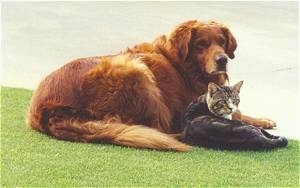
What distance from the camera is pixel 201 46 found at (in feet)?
23.1

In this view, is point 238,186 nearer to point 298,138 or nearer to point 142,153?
point 142,153

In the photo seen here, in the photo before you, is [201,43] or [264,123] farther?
[264,123]

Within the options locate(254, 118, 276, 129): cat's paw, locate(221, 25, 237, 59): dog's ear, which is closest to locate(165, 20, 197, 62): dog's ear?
locate(221, 25, 237, 59): dog's ear

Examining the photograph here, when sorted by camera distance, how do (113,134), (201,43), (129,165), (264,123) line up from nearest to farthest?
(129,165) → (113,134) → (201,43) → (264,123)

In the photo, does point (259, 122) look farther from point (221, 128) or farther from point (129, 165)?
point (129, 165)

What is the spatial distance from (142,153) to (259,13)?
26.5 ft

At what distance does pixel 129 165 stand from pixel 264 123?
182 centimetres

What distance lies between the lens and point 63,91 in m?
6.81

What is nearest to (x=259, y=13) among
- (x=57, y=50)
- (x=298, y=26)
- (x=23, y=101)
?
(x=298, y=26)

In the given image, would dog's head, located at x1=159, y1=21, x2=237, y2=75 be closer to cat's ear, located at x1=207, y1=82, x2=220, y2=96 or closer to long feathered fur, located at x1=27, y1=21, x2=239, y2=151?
long feathered fur, located at x1=27, y1=21, x2=239, y2=151

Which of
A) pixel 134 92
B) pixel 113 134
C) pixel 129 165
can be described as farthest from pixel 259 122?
pixel 129 165

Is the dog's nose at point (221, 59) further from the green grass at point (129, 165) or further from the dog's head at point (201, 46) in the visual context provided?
the green grass at point (129, 165)

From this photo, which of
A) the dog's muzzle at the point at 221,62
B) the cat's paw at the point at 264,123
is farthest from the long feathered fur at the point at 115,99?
the cat's paw at the point at 264,123

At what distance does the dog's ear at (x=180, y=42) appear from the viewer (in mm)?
7039
